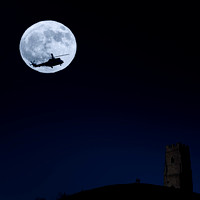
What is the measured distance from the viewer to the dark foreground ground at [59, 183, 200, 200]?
21812 millimetres

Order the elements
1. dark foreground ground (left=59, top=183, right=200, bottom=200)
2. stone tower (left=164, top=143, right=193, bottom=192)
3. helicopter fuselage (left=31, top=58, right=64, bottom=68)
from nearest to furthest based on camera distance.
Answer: dark foreground ground (left=59, top=183, right=200, bottom=200) < helicopter fuselage (left=31, top=58, right=64, bottom=68) < stone tower (left=164, top=143, right=193, bottom=192)

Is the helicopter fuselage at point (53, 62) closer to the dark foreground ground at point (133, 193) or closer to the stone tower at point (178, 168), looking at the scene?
the dark foreground ground at point (133, 193)

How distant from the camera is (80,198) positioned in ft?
76.0

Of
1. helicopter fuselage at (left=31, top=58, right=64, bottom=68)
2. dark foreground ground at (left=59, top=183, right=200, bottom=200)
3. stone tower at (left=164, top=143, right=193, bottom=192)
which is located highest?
helicopter fuselage at (left=31, top=58, right=64, bottom=68)

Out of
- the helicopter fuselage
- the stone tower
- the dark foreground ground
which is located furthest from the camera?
the stone tower

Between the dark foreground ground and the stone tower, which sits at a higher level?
the stone tower

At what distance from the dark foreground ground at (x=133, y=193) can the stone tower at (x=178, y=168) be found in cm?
3041

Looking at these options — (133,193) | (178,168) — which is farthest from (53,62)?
(178,168)

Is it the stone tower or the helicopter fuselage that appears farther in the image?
the stone tower

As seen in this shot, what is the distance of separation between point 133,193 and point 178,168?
36199 millimetres

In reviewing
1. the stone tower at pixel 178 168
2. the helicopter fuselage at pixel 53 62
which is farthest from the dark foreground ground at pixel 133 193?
the stone tower at pixel 178 168

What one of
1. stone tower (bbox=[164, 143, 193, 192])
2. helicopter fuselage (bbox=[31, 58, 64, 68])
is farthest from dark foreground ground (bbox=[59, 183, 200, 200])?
stone tower (bbox=[164, 143, 193, 192])

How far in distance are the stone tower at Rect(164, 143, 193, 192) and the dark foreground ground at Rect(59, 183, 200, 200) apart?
30407 mm

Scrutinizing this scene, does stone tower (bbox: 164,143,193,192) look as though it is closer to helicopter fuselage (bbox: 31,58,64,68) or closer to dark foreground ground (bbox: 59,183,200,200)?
dark foreground ground (bbox: 59,183,200,200)
